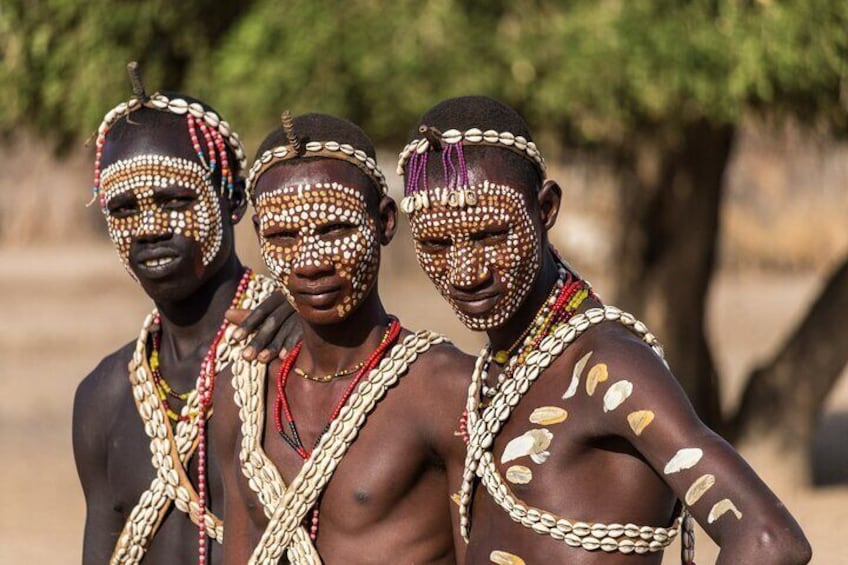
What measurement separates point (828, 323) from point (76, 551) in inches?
205

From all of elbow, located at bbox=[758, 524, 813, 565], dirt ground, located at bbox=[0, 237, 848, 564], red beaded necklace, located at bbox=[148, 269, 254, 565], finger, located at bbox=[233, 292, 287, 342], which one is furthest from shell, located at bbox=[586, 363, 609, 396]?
dirt ground, located at bbox=[0, 237, 848, 564]

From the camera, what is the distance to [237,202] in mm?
4656

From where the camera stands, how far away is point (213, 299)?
4.59 metres

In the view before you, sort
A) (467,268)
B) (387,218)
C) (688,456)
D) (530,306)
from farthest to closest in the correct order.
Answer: (387,218)
(530,306)
(467,268)
(688,456)

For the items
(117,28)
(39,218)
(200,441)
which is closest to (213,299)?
(200,441)

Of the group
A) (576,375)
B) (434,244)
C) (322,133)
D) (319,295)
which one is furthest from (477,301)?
(322,133)

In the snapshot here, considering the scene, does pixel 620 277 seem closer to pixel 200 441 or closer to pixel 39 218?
pixel 200 441

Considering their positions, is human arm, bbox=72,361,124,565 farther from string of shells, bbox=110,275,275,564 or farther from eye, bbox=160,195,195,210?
eye, bbox=160,195,195,210

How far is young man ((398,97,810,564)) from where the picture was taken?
3205 mm

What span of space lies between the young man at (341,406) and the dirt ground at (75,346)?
6154 millimetres

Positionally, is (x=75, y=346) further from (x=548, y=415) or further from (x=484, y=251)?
(x=548, y=415)

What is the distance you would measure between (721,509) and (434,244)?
2.94ft

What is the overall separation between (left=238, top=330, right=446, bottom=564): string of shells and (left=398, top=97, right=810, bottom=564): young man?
0.30 metres

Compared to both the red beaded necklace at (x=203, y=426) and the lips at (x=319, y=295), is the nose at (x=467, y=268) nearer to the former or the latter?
the lips at (x=319, y=295)
